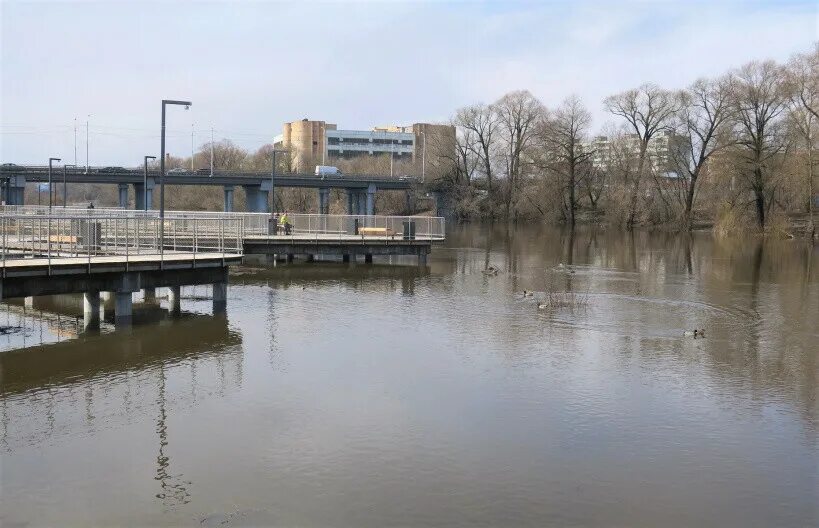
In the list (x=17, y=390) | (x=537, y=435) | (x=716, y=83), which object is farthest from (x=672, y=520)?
(x=716, y=83)

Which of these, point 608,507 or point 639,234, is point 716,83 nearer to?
point 639,234

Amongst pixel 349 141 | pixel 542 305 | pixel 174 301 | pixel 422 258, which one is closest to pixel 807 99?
pixel 422 258

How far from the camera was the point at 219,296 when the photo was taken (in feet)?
73.8

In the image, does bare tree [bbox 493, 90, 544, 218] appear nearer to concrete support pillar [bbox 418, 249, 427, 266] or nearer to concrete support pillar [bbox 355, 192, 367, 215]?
concrete support pillar [bbox 355, 192, 367, 215]

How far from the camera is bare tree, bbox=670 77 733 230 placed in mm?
66188

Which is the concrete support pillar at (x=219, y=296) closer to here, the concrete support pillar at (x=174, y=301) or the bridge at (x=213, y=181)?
the concrete support pillar at (x=174, y=301)

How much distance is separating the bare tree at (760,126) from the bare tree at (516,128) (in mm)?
26485

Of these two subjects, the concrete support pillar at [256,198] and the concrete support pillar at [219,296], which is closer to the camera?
the concrete support pillar at [219,296]

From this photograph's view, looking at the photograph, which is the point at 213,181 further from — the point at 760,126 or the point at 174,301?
the point at 174,301

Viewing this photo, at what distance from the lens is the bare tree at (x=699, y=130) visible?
6619 centimetres

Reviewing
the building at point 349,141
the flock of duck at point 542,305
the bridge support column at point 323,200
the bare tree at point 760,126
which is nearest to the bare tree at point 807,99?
the bare tree at point 760,126

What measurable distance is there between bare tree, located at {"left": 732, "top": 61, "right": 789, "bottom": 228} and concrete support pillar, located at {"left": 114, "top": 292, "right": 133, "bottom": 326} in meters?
52.9

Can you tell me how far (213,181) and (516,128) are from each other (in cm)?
3490

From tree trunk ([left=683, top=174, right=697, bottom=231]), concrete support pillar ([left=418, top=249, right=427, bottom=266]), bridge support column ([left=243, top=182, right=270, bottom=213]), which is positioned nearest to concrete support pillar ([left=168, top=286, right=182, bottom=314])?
concrete support pillar ([left=418, top=249, right=427, bottom=266])
